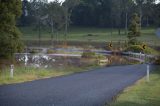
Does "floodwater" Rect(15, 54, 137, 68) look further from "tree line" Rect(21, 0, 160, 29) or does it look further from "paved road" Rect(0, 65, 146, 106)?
"tree line" Rect(21, 0, 160, 29)

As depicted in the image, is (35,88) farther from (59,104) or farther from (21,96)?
(59,104)

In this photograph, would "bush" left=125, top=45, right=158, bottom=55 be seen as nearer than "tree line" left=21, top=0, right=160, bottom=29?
Yes

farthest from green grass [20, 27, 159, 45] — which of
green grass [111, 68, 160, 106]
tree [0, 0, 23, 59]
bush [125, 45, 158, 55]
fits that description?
green grass [111, 68, 160, 106]

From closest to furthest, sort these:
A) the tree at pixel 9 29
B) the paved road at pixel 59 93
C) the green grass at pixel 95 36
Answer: the paved road at pixel 59 93
the tree at pixel 9 29
the green grass at pixel 95 36

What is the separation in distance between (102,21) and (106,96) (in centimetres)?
10571

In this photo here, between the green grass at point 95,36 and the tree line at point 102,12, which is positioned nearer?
the green grass at point 95,36

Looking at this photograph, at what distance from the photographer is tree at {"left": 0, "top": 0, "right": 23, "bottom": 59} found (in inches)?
1124

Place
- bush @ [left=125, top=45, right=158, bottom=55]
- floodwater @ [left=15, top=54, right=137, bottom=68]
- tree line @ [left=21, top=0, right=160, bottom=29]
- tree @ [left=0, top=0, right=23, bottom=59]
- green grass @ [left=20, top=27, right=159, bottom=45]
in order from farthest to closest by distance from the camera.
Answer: tree line @ [left=21, top=0, right=160, bottom=29], green grass @ [left=20, top=27, right=159, bottom=45], bush @ [left=125, top=45, right=158, bottom=55], floodwater @ [left=15, top=54, right=137, bottom=68], tree @ [left=0, top=0, right=23, bottom=59]

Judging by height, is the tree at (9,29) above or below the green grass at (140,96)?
above

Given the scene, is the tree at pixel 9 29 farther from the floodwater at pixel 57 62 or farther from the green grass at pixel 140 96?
the green grass at pixel 140 96

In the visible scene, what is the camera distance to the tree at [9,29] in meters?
28.5

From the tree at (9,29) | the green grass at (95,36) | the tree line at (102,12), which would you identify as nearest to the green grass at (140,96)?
the tree at (9,29)

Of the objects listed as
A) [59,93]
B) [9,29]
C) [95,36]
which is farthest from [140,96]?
[95,36]

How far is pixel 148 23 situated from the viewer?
401 ft
